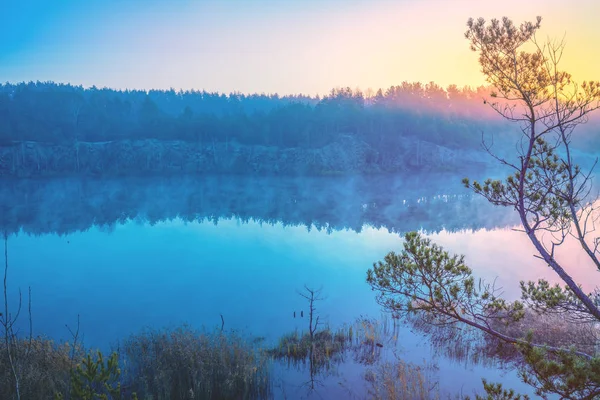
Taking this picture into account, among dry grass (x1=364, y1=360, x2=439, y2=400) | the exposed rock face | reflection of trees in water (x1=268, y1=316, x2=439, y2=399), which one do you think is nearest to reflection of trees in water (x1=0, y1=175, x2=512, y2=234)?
the exposed rock face

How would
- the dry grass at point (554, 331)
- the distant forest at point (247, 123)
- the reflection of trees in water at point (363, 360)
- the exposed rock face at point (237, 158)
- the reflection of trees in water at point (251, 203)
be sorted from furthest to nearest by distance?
the distant forest at point (247, 123) < the exposed rock face at point (237, 158) < the reflection of trees in water at point (251, 203) < the dry grass at point (554, 331) < the reflection of trees in water at point (363, 360)

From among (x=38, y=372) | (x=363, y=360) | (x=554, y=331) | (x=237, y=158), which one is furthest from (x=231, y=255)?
(x=237, y=158)

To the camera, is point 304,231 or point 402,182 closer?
point 304,231

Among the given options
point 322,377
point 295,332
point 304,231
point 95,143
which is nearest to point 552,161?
point 322,377

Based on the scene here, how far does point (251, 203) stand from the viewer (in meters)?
48.2

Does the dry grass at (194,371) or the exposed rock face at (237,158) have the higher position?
the exposed rock face at (237,158)

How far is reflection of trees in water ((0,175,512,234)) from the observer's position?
1441 inches

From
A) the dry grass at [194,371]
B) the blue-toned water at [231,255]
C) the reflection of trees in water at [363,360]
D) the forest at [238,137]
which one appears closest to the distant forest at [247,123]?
the forest at [238,137]

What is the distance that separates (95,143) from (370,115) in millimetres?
53815

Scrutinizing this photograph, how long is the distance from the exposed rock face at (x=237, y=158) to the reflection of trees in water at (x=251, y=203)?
575 centimetres

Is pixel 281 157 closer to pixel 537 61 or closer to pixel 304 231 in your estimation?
pixel 304 231

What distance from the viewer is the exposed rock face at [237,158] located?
2810 inches

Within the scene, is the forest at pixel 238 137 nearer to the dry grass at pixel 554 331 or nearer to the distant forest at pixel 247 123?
the distant forest at pixel 247 123

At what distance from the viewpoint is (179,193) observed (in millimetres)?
56188
